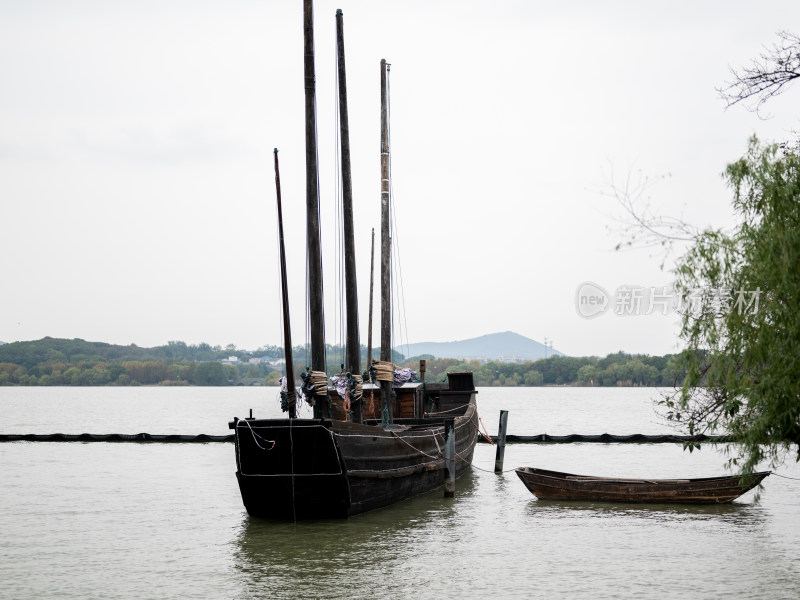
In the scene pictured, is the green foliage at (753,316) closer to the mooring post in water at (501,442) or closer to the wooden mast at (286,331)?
the wooden mast at (286,331)

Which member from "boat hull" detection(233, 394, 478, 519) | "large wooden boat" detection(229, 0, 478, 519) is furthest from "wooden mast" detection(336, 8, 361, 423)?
"boat hull" detection(233, 394, 478, 519)

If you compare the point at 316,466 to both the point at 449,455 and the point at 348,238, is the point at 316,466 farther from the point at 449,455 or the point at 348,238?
the point at 348,238

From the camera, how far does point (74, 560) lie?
1766cm

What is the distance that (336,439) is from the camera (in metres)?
19.3

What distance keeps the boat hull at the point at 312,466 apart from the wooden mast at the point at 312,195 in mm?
2462

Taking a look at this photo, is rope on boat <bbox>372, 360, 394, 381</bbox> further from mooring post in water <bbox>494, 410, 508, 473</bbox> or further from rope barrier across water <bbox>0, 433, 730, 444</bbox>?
rope barrier across water <bbox>0, 433, 730, 444</bbox>

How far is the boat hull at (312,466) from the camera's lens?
19.5 metres

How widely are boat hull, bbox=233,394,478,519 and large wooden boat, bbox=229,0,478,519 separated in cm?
2

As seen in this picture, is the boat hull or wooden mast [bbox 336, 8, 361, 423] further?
wooden mast [bbox 336, 8, 361, 423]

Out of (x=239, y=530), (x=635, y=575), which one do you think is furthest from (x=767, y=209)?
(x=239, y=530)

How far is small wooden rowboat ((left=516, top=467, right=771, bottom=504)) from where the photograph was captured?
2356 centimetres

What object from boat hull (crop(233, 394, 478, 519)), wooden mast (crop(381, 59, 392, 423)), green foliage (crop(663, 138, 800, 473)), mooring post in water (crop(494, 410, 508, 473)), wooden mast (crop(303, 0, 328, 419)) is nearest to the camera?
green foliage (crop(663, 138, 800, 473))

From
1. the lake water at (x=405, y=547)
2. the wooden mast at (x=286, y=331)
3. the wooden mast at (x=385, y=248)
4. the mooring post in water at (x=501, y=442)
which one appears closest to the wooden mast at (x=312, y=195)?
the wooden mast at (x=286, y=331)

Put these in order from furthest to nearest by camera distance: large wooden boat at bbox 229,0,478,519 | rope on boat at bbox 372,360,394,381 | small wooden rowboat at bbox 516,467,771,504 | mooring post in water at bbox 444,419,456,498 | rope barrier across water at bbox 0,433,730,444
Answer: rope barrier across water at bbox 0,433,730,444 < rope on boat at bbox 372,360,394,381 < mooring post in water at bbox 444,419,456,498 < small wooden rowboat at bbox 516,467,771,504 < large wooden boat at bbox 229,0,478,519
